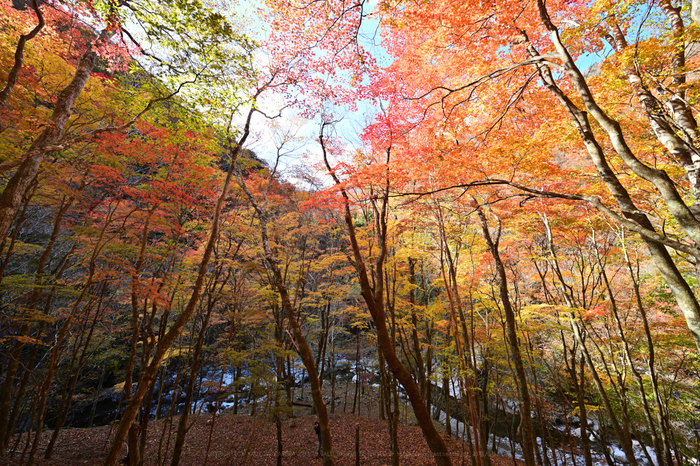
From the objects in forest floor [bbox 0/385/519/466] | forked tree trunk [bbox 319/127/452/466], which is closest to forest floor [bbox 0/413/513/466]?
forest floor [bbox 0/385/519/466]

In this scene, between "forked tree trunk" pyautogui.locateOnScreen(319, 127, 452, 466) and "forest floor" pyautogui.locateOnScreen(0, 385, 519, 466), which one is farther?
"forest floor" pyautogui.locateOnScreen(0, 385, 519, 466)

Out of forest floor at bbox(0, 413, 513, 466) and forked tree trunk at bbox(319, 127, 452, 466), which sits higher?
forked tree trunk at bbox(319, 127, 452, 466)

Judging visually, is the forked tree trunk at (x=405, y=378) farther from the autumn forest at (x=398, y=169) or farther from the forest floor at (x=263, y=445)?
the forest floor at (x=263, y=445)

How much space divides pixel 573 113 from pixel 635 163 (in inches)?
41.0

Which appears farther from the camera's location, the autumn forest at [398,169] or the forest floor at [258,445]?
the forest floor at [258,445]

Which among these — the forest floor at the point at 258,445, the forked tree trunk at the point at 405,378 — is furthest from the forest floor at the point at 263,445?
the forked tree trunk at the point at 405,378

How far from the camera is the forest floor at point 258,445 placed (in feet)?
27.9

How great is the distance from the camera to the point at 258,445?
9891 millimetres

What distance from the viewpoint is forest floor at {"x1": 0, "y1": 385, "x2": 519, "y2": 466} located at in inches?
335

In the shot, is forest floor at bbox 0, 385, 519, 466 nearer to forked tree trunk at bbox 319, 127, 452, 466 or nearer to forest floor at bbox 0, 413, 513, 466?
forest floor at bbox 0, 413, 513, 466

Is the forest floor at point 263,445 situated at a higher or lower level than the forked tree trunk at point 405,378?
lower

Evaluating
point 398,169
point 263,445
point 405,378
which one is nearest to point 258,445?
point 263,445

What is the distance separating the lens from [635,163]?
3.32 meters

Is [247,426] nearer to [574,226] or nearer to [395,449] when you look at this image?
[395,449]
